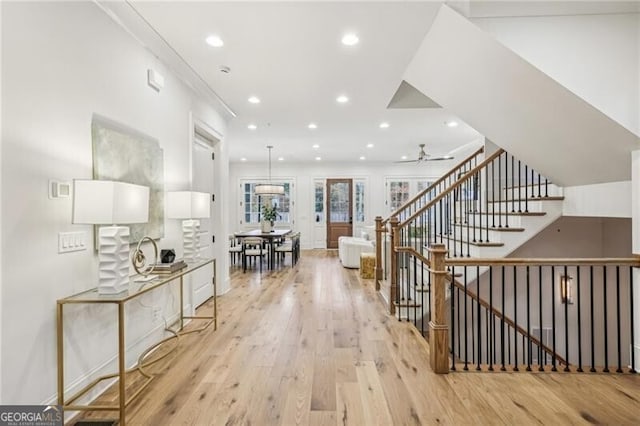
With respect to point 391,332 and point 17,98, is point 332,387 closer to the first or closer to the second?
point 391,332

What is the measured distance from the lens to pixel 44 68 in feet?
6.36

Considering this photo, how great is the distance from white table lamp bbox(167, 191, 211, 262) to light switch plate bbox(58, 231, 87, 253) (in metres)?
0.98

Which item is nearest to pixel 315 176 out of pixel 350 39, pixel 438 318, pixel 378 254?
pixel 378 254

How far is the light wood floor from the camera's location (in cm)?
206

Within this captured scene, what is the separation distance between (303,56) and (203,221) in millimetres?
2555

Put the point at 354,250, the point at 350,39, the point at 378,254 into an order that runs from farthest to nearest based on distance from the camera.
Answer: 1. the point at 354,250
2. the point at 378,254
3. the point at 350,39

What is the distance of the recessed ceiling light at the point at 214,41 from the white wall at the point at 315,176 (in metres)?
7.78

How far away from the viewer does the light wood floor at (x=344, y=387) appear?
2059 mm

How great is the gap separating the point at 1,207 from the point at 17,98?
0.59 metres

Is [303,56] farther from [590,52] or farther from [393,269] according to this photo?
[393,269]

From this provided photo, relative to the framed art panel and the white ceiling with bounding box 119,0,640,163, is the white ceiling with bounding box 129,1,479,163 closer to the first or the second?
the white ceiling with bounding box 119,0,640,163

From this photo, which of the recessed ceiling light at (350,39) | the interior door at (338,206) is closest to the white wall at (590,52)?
the recessed ceiling light at (350,39)

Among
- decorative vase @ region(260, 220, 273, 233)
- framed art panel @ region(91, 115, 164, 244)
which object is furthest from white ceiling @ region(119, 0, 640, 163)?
decorative vase @ region(260, 220, 273, 233)

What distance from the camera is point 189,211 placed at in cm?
323
